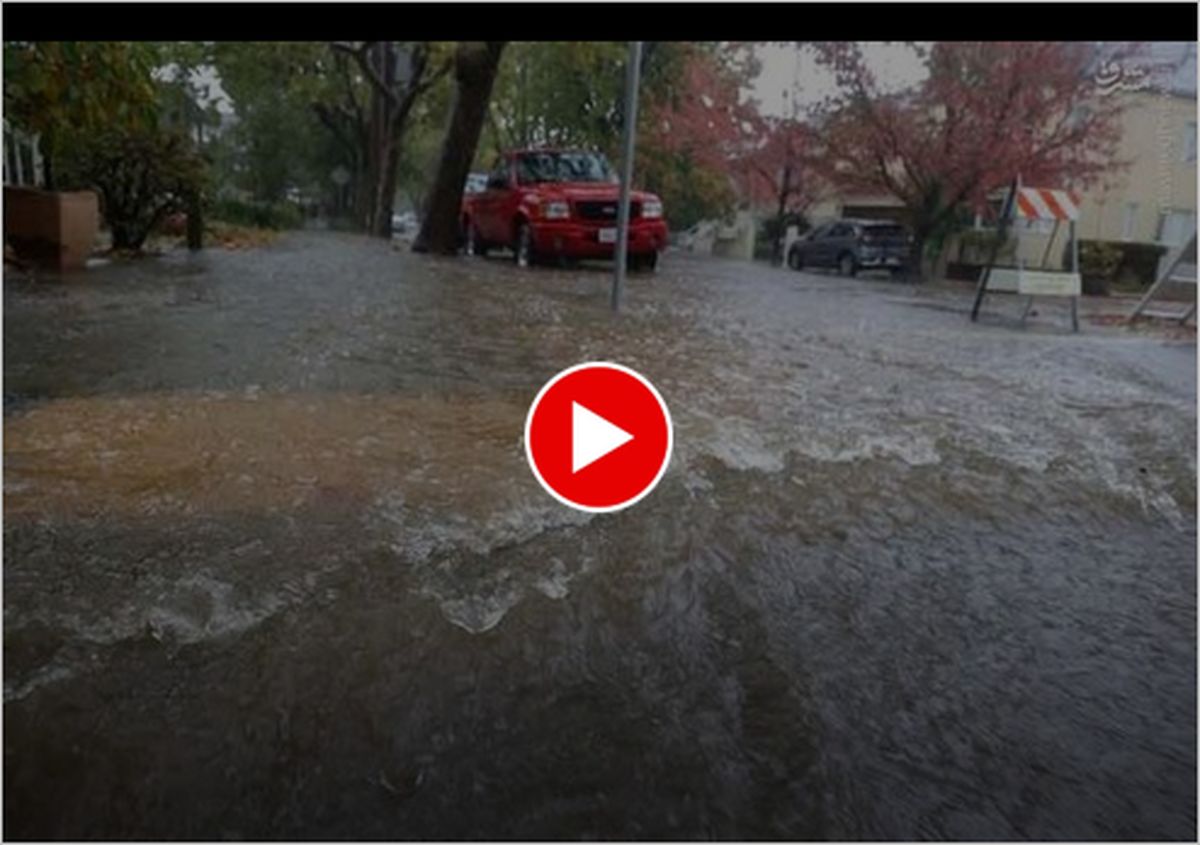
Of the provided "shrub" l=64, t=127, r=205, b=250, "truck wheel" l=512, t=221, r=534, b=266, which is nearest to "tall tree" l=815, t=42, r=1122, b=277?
"truck wheel" l=512, t=221, r=534, b=266

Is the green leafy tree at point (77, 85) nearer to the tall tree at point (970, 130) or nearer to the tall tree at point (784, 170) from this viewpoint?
the tall tree at point (970, 130)

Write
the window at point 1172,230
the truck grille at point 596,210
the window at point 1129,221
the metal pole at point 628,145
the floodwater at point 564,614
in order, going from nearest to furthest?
1. the floodwater at point 564,614
2. the metal pole at point 628,145
3. the window at point 1172,230
4. the truck grille at point 596,210
5. the window at point 1129,221

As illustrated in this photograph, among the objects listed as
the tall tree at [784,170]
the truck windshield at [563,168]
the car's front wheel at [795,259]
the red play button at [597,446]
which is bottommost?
the red play button at [597,446]

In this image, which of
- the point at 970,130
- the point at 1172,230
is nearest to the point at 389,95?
Answer: the point at 970,130

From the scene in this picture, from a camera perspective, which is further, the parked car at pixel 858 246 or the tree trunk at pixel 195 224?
the parked car at pixel 858 246

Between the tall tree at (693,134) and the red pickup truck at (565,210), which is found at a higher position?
the tall tree at (693,134)

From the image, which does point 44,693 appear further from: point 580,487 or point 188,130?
point 188,130

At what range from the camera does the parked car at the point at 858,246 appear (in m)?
15.0

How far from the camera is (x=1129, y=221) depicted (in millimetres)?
11344

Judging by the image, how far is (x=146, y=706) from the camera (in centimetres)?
167

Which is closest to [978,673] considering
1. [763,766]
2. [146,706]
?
[763,766]

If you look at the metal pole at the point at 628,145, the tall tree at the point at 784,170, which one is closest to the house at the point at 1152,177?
the metal pole at the point at 628,145

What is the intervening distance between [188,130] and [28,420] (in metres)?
8.22

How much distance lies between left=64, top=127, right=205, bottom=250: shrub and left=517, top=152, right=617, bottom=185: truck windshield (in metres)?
4.19
